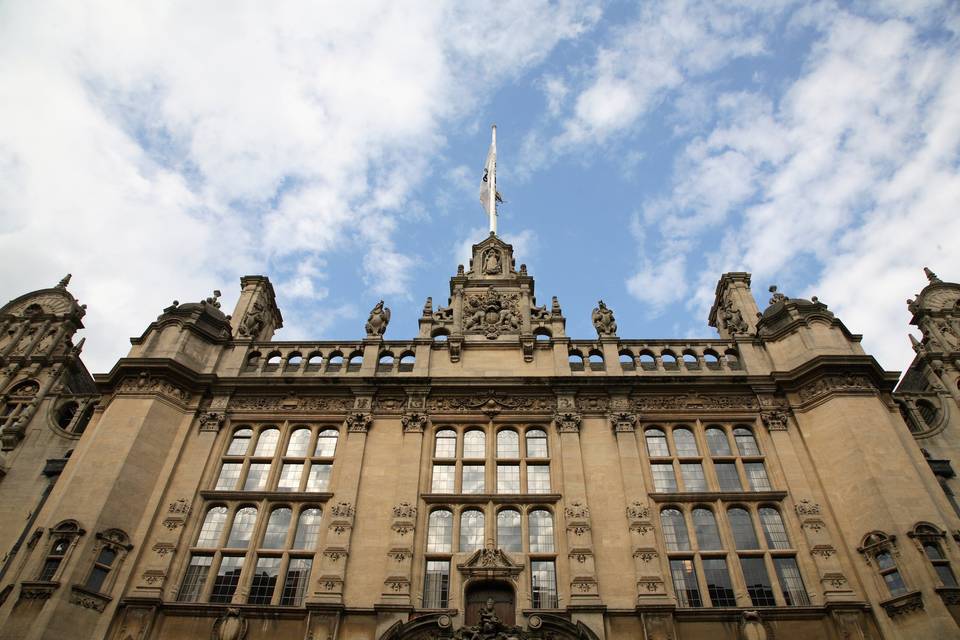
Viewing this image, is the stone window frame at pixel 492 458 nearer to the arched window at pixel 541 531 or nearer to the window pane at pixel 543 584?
the arched window at pixel 541 531

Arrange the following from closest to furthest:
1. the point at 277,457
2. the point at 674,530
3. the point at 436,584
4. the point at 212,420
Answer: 1. the point at 436,584
2. the point at 674,530
3. the point at 277,457
4. the point at 212,420

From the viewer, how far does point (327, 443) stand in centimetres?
2391

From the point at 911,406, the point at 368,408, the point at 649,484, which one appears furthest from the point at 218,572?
the point at 911,406

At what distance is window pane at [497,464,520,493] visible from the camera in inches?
878

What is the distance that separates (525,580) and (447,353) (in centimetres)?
947

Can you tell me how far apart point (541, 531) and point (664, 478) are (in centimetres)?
440

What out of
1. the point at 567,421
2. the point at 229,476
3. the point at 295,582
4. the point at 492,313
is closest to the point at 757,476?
the point at 567,421

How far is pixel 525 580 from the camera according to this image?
19.8 m

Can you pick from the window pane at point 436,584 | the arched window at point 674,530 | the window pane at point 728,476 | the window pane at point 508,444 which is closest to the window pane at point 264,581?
the window pane at point 436,584

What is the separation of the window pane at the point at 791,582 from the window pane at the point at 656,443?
15.1 ft

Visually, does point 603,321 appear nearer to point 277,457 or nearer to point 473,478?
point 473,478

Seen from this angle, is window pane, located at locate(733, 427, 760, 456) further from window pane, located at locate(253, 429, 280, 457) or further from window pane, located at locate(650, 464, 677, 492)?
window pane, located at locate(253, 429, 280, 457)

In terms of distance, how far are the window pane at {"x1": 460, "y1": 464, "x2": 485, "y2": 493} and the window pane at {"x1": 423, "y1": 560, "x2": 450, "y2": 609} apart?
2580mm

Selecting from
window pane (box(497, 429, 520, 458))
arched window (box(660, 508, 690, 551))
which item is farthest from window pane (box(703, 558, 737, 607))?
window pane (box(497, 429, 520, 458))
